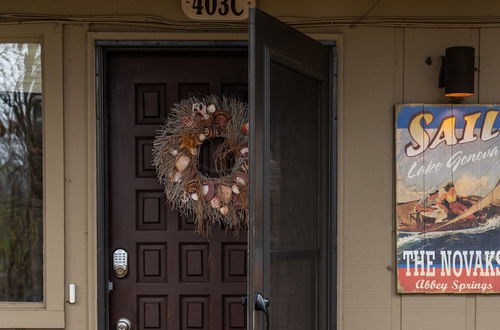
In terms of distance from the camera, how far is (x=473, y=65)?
3.37 m

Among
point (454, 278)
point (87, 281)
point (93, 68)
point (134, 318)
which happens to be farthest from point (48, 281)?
point (454, 278)

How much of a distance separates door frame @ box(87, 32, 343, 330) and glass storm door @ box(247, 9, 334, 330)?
0.18 ft

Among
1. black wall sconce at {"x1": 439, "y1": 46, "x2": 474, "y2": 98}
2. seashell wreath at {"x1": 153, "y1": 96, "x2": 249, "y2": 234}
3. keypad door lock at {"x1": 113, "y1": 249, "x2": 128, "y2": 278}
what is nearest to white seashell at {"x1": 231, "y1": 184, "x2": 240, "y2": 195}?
seashell wreath at {"x1": 153, "y1": 96, "x2": 249, "y2": 234}

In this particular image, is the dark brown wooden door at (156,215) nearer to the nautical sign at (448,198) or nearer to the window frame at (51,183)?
the window frame at (51,183)

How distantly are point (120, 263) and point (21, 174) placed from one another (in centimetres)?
74

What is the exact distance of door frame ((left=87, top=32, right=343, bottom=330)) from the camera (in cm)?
345

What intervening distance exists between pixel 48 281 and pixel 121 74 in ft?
4.03

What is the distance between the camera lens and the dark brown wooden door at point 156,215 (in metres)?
3.58

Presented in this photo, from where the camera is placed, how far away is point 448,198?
3451mm

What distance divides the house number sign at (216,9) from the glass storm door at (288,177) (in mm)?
522

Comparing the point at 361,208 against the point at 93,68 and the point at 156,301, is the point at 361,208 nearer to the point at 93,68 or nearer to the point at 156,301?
the point at 156,301

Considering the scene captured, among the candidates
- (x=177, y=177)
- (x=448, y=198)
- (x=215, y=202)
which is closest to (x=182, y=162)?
(x=177, y=177)

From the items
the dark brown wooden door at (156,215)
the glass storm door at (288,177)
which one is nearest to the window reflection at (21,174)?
the dark brown wooden door at (156,215)

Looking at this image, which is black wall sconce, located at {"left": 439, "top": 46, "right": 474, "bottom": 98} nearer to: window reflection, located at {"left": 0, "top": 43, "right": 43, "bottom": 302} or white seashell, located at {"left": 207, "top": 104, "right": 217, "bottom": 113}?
white seashell, located at {"left": 207, "top": 104, "right": 217, "bottom": 113}
